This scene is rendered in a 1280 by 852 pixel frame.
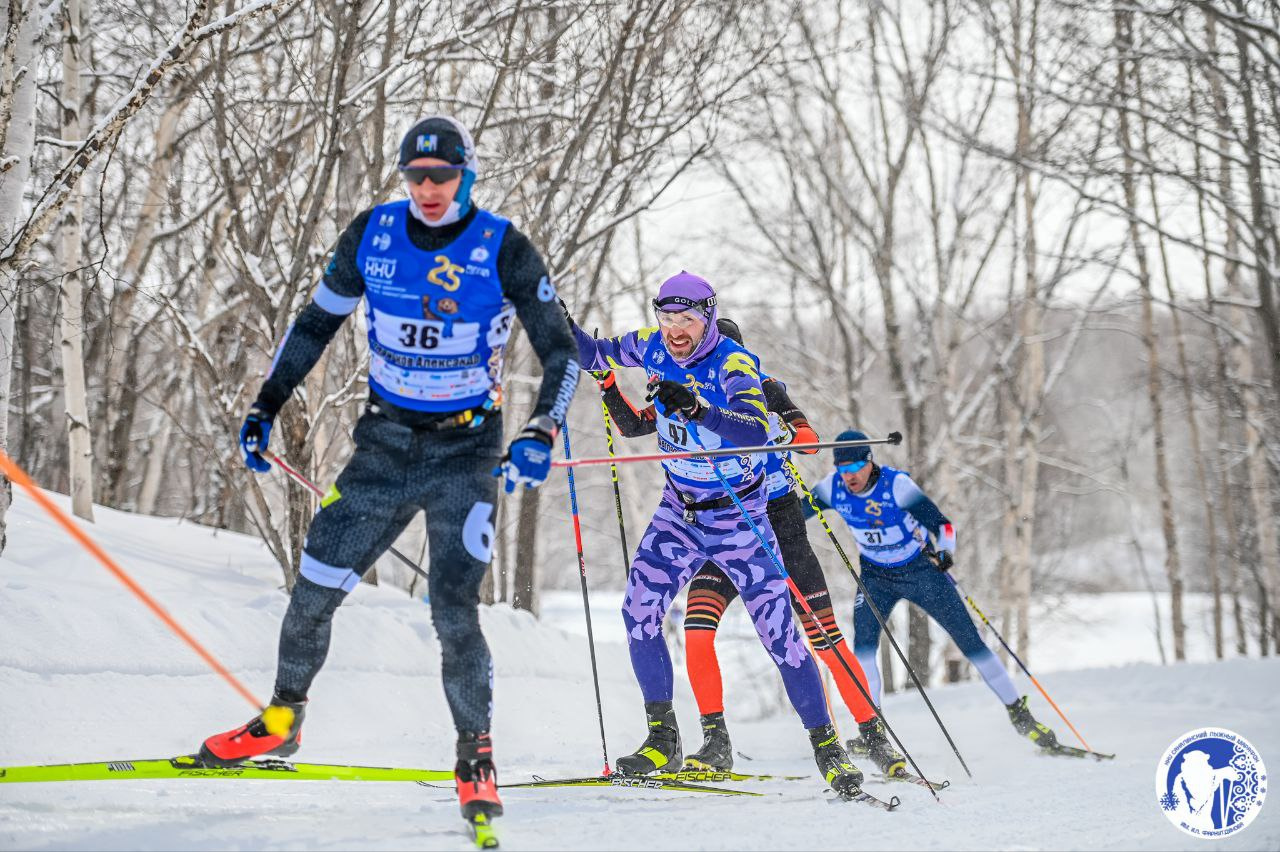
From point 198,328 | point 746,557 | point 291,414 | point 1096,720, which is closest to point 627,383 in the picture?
point 198,328

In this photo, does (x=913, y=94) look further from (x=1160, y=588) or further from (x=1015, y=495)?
(x=1160, y=588)

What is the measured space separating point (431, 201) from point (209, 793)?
220 centimetres

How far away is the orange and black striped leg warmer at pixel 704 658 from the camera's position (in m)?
4.95

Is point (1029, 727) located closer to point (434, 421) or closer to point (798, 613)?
point (798, 613)

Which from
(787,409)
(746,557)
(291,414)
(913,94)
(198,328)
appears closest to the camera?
(746,557)

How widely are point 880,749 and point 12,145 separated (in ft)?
18.0

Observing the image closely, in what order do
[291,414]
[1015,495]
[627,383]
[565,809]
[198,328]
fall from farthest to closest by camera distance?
1. [627,383]
2. [1015,495]
3. [198,328]
4. [291,414]
5. [565,809]

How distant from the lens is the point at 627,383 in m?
18.8

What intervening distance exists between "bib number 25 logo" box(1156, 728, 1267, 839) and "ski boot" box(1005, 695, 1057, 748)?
75cm

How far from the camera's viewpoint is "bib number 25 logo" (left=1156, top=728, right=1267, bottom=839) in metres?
3.96

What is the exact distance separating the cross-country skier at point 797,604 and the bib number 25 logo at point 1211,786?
136 cm

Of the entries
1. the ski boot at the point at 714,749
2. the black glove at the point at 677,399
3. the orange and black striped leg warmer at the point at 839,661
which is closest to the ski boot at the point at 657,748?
the ski boot at the point at 714,749

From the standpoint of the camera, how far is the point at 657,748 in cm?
454

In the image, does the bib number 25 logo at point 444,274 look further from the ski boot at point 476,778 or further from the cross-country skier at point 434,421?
the ski boot at point 476,778
